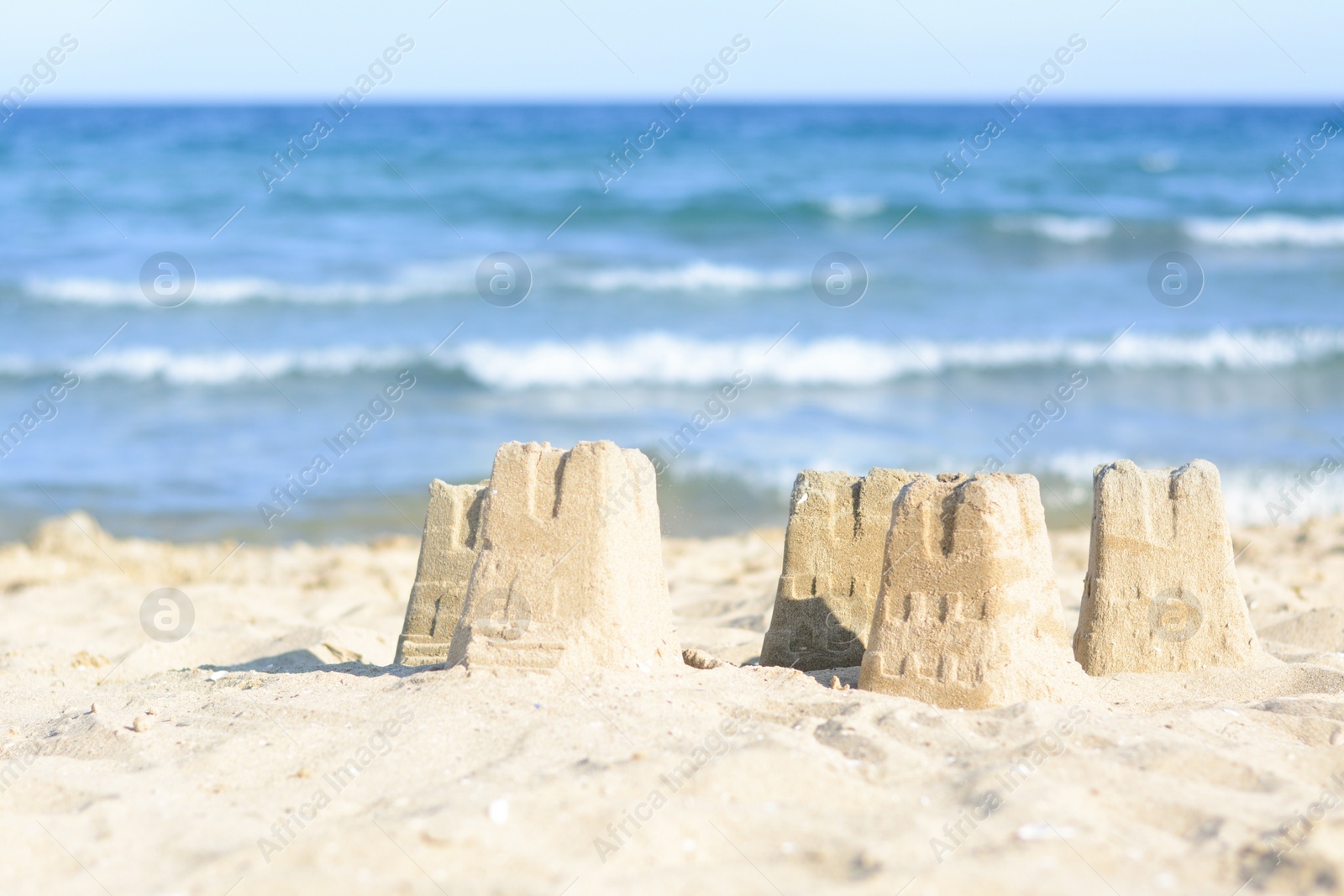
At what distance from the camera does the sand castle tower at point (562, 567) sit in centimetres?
383

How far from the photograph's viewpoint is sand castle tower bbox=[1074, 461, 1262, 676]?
4.17 m

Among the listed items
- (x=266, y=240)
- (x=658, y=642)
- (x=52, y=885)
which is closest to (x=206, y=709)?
(x=52, y=885)

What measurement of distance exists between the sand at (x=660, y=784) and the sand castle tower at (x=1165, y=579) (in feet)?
0.37

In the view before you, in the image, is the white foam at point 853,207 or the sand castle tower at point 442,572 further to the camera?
the white foam at point 853,207

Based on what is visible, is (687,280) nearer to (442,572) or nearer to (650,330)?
(650,330)

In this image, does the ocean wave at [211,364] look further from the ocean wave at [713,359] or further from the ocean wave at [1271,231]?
the ocean wave at [1271,231]

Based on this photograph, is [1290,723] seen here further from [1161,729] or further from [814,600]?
[814,600]

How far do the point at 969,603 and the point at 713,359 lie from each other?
9.48m

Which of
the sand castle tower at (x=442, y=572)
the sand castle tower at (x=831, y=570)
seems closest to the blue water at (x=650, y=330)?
the sand castle tower at (x=442, y=572)

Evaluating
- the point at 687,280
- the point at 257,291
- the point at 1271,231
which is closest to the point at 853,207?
the point at 687,280

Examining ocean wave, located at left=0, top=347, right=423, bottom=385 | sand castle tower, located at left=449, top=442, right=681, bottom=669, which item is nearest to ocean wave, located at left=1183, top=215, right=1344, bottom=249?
ocean wave, located at left=0, top=347, right=423, bottom=385

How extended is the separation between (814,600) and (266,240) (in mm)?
16151

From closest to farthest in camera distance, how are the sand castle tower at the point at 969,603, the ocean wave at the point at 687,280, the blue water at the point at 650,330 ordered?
the sand castle tower at the point at 969,603 → the blue water at the point at 650,330 → the ocean wave at the point at 687,280

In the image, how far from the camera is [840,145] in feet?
108
